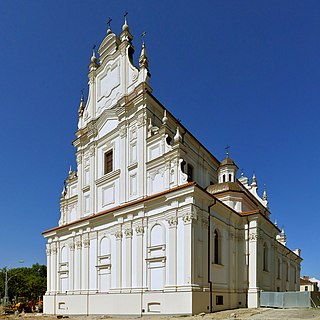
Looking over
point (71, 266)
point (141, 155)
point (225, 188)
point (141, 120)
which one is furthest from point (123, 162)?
point (71, 266)

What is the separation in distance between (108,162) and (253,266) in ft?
45.8

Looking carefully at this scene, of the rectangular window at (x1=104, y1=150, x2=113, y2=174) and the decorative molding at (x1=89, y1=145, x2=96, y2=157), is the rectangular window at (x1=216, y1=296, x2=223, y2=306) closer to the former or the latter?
the rectangular window at (x1=104, y1=150, x2=113, y2=174)

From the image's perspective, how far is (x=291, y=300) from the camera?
2416 centimetres

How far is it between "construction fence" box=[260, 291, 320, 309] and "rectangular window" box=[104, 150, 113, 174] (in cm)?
1514

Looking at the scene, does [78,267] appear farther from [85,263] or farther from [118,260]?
[118,260]

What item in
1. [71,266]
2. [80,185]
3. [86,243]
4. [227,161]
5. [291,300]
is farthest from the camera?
[227,161]

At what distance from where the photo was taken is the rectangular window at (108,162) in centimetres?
3002

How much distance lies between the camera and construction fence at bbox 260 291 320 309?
2375 centimetres

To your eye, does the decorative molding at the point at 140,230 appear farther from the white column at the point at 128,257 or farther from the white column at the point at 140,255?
the white column at the point at 128,257

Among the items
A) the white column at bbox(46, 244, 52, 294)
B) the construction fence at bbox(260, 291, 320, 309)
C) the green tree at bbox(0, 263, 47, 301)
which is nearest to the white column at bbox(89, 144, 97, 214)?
the white column at bbox(46, 244, 52, 294)

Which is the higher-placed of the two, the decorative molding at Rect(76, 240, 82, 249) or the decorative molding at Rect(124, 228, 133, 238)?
the decorative molding at Rect(124, 228, 133, 238)

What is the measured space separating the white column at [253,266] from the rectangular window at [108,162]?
11941 millimetres

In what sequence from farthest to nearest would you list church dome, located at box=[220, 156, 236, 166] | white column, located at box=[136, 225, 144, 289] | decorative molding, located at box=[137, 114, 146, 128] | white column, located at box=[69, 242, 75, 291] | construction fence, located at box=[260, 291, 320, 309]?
church dome, located at box=[220, 156, 236, 166] < white column, located at box=[69, 242, 75, 291] < decorative molding, located at box=[137, 114, 146, 128] < white column, located at box=[136, 225, 144, 289] < construction fence, located at box=[260, 291, 320, 309]

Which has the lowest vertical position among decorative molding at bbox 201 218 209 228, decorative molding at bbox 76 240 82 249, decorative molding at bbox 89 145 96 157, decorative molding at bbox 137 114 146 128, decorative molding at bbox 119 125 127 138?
decorative molding at bbox 76 240 82 249
